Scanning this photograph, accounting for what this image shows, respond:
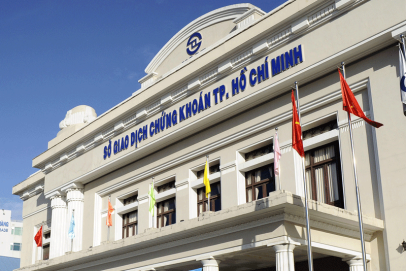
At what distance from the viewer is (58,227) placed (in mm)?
27828

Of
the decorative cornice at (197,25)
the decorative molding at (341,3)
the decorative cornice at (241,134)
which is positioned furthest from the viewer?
the decorative cornice at (197,25)

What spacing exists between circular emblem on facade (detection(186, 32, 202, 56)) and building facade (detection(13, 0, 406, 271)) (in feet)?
0.26

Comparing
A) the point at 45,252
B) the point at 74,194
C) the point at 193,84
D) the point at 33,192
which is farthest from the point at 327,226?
the point at 33,192

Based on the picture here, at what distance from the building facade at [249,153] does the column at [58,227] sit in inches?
4.1

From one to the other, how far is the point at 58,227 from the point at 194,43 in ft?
41.2

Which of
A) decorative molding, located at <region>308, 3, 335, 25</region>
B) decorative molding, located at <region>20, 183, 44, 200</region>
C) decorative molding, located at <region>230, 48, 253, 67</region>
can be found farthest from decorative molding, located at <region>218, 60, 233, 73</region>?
decorative molding, located at <region>20, 183, 44, 200</region>

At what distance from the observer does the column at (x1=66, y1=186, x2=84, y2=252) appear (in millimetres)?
26578

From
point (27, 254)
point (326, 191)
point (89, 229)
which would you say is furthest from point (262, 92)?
point (27, 254)

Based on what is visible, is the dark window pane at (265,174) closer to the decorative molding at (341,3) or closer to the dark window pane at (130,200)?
the decorative molding at (341,3)

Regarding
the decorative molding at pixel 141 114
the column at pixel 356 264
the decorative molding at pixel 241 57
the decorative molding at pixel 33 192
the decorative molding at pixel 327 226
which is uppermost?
the decorative molding at pixel 241 57

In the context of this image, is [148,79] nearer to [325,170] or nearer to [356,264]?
[325,170]

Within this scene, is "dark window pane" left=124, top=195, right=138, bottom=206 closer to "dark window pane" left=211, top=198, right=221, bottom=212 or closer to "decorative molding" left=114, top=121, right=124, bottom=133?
"decorative molding" left=114, top=121, right=124, bottom=133

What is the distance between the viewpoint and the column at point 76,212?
26.6m

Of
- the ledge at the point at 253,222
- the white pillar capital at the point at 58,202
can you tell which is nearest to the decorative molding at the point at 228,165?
the ledge at the point at 253,222
